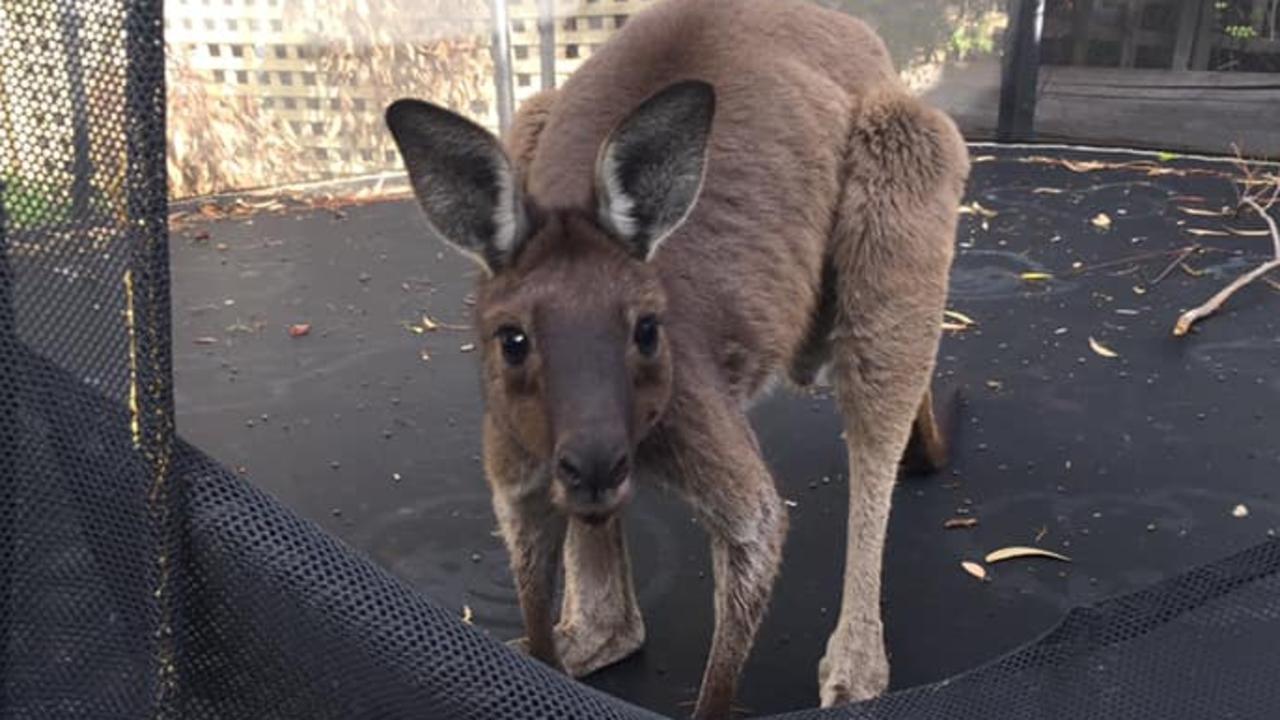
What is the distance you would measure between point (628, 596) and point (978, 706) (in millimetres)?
1033

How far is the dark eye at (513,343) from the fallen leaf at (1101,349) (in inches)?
105

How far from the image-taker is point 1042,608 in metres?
2.45

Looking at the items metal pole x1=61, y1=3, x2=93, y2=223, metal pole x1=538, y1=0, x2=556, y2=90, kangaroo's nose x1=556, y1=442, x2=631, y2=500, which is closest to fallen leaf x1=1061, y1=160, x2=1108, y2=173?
metal pole x1=538, y1=0, x2=556, y2=90

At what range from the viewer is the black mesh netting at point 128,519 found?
1022 mm

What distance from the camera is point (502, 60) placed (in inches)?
256

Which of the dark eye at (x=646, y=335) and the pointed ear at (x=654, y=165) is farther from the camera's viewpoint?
the dark eye at (x=646, y=335)

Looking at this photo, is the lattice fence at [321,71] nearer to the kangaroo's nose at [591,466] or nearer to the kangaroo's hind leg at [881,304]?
the kangaroo's hind leg at [881,304]

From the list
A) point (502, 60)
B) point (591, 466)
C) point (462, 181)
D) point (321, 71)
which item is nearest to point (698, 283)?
point (462, 181)

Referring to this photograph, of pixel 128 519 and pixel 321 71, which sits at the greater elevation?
pixel 128 519

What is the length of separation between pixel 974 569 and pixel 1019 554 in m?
0.13

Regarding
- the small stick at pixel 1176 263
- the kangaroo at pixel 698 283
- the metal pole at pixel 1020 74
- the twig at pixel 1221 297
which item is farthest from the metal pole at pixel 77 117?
the metal pole at pixel 1020 74

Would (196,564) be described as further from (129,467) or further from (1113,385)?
(1113,385)

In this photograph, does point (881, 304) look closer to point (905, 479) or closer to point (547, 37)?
point (905, 479)

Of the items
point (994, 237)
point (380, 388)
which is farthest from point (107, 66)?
point (994, 237)
